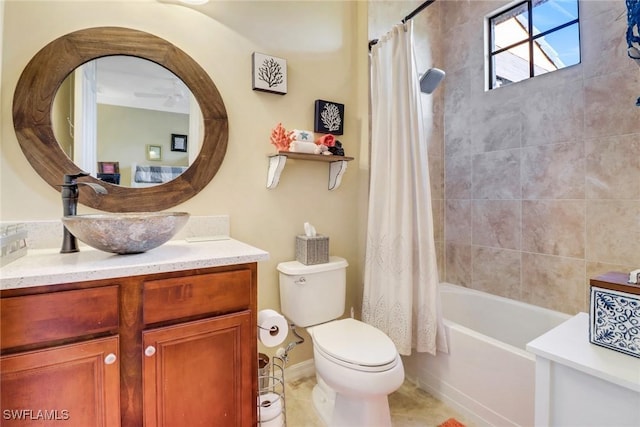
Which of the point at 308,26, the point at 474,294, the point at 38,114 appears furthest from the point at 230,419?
the point at 308,26

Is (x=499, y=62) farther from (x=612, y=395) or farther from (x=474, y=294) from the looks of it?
(x=612, y=395)

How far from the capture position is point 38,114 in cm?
121

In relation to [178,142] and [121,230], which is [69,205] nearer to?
[121,230]

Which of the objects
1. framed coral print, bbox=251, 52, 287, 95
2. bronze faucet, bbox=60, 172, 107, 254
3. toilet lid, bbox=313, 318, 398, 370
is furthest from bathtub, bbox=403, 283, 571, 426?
bronze faucet, bbox=60, 172, 107, 254

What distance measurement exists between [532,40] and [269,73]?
6.00 feet

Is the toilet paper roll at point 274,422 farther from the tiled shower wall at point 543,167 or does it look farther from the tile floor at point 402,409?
the tiled shower wall at point 543,167

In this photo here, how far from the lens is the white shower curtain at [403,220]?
166cm

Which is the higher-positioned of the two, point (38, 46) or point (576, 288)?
point (38, 46)

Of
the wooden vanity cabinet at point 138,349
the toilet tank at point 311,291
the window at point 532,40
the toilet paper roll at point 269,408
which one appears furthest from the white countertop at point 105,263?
the window at point 532,40

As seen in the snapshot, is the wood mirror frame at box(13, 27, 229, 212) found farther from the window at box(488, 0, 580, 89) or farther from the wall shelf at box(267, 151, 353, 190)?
the window at box(488, 0, 580, 89)

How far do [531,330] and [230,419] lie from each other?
187 centimetres

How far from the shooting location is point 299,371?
74.5 inches

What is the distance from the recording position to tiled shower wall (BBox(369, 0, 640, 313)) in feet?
5.28

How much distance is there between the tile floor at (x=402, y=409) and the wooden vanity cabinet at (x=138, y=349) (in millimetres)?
518
